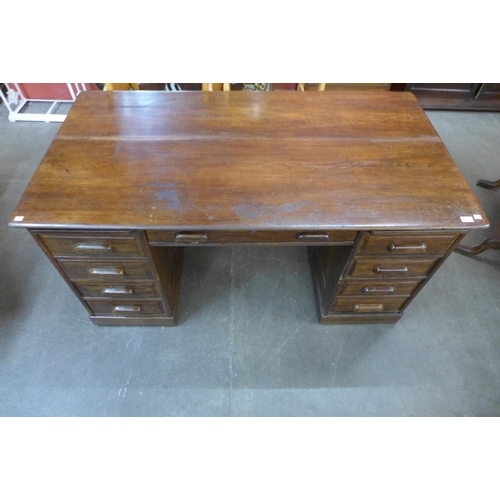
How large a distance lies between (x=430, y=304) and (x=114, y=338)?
1.58m

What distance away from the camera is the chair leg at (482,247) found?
1.83 meters

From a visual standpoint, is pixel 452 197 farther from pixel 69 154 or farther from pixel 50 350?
pixel 50 350

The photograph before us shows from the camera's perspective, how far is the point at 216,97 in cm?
149

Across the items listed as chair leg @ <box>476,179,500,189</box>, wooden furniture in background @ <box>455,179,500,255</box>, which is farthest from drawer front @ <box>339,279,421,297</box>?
chair leg @ <box>476,179,500,189</box>

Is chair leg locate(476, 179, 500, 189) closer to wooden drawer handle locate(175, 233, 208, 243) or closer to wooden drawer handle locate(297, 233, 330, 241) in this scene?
wooden drawer handle locate(297, 233, 330, 241)

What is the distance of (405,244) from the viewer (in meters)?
1.17

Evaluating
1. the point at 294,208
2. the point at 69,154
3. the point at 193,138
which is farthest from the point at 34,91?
the point at 294,208

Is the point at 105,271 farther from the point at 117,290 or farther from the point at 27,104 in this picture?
the point at 27,104

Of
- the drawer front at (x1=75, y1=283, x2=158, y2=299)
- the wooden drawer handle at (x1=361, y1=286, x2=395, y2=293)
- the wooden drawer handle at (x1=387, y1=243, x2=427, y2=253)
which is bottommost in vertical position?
the drawer front at (x1=75, y1=283, x2=158, y2=299)

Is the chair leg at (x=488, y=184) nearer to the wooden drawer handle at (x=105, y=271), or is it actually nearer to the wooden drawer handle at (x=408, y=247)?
the wooden drawer handle at (x=408, y=247)

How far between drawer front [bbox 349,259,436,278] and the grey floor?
0.42 meters

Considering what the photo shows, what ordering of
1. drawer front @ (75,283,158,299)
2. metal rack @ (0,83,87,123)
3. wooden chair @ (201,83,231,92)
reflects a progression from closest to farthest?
1. drawer front @ (75,283,158,299)
2. wooden chair @ (201,83,231,92)
3. metal rack @ (0,83,87,123)

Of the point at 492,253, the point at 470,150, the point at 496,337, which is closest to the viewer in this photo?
the point at 496,337

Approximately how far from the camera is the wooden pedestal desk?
1081 mm
